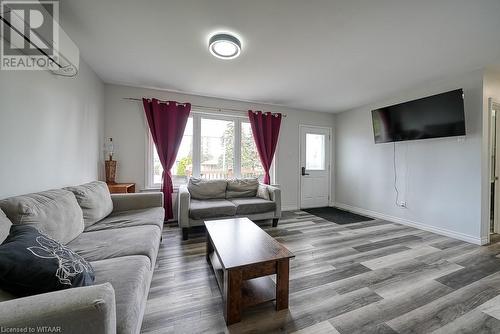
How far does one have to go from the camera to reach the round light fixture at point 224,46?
2.00 m

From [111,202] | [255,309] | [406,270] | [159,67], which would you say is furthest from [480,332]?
[159,67]

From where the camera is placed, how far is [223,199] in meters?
3.52

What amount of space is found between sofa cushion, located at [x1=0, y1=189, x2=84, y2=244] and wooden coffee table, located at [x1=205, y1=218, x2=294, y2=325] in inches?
43.3

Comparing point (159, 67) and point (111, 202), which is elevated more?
point (159, 67)

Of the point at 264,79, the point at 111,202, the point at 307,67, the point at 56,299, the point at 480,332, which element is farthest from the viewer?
the point at 264,79

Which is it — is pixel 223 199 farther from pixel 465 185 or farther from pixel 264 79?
pixel 465 185

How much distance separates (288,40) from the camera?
208cm

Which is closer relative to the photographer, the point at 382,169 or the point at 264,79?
the point at 264,79

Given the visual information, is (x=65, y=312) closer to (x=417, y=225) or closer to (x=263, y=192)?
(x=263, y=192)

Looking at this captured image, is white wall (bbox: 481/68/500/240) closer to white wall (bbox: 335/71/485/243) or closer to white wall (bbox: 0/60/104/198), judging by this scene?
white wall (bbox: 335/71/485/243)

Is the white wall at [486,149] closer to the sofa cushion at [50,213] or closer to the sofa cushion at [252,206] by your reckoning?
the sofa cushion at [252,206]

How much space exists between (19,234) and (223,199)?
2596 mm

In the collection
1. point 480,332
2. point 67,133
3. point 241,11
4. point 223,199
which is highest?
point 241,11

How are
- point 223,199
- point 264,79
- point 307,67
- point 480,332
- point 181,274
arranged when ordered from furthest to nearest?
point 223,199, point 264,79, point 307,67, point 181,274, point 480,332
